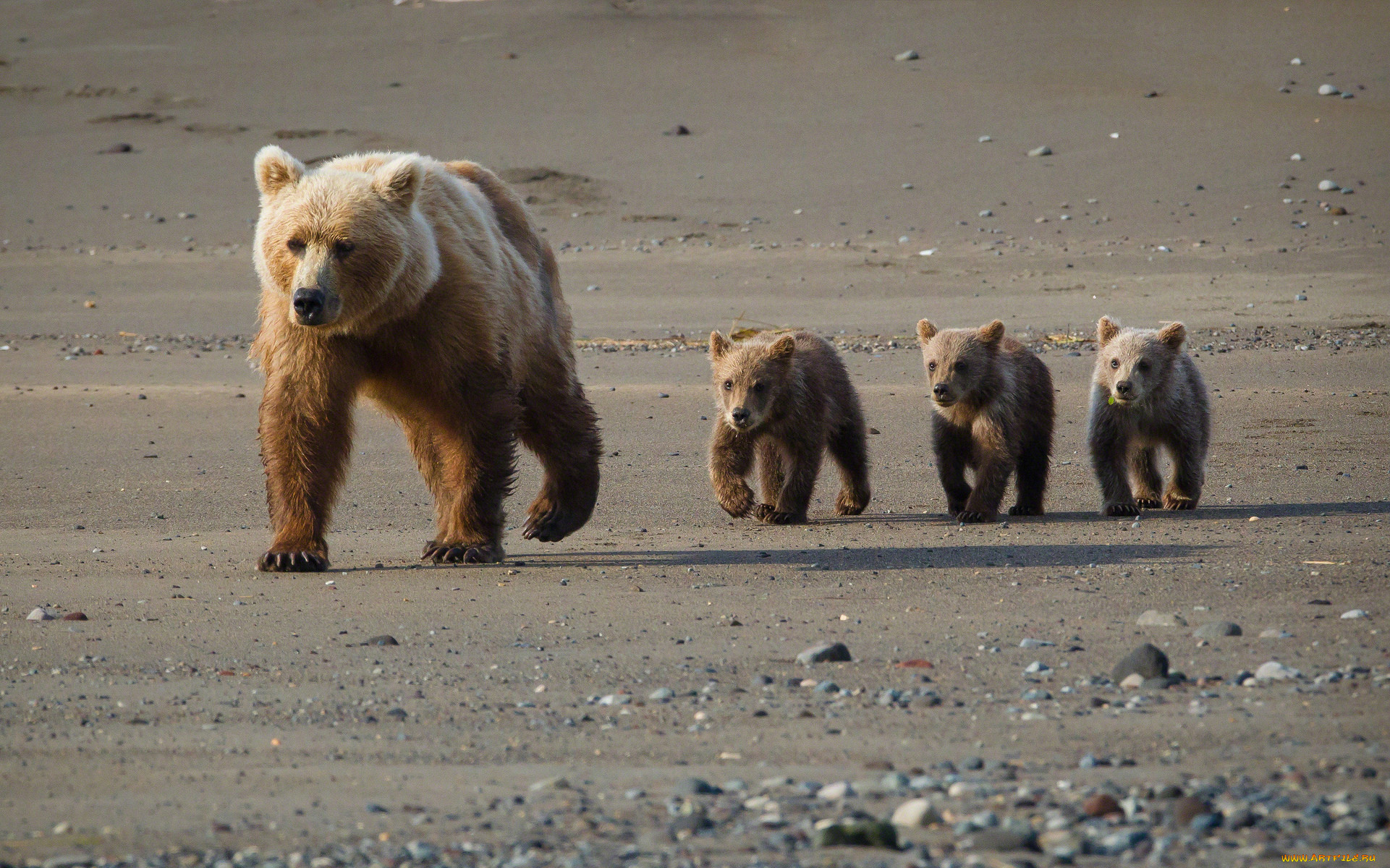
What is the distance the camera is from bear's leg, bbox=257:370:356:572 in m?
6.07

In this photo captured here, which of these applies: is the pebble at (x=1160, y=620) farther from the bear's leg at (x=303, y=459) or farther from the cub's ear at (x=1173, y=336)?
the cub's ear at (x=1173, y=336)

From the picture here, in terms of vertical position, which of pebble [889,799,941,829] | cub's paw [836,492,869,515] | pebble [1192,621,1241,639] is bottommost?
cub's paw [836,492,869,515]

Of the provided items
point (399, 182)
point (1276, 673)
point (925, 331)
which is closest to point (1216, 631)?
point (1276, 673)

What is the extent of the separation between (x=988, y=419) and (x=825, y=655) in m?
3.50

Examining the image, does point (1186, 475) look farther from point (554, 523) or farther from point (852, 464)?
point (554, 523)

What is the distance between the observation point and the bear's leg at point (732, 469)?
25.5 feet

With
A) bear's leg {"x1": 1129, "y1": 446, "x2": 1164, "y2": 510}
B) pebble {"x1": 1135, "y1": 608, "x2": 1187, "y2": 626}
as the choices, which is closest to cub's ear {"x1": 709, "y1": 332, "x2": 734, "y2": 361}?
bear's leg {"x1": 1129, "y1": 446, "x2": 1164, "y2": 510}

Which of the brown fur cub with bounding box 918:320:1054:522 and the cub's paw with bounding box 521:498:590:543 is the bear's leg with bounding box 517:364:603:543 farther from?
the brown fur cub with bounding box 918:320:1054:522

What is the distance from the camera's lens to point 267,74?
76.3 feet

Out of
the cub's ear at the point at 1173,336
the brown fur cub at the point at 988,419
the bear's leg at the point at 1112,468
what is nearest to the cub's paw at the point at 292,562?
the brown fur cub at the point at 988,419

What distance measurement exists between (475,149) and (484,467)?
13.9 meters

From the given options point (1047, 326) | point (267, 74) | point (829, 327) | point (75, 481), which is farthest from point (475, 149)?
point (75, 481)

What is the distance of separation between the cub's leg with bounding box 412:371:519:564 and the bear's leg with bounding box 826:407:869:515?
2.19 m

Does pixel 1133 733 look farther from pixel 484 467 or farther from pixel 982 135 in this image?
pixel 982 135
